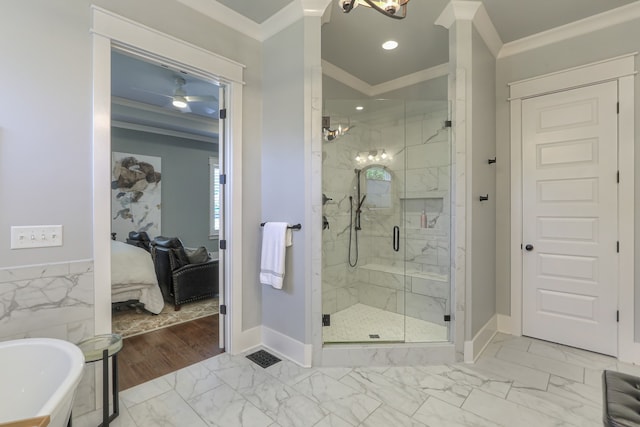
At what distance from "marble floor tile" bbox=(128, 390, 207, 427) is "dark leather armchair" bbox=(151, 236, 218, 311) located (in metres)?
1.80

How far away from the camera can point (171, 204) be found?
5.77m

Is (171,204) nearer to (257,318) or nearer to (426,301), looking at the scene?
(257,318)

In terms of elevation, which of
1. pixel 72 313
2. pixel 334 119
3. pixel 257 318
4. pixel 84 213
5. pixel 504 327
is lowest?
pixel 504 327

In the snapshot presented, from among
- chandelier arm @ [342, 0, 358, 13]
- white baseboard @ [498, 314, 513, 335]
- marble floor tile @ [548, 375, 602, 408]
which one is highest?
chandelier arm @ [342, 0, 358, 13]

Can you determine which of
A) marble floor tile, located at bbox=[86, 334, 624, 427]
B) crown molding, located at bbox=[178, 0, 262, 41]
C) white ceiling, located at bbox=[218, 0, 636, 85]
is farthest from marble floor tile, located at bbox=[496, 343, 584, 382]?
crown molding, located at bbox=[178, 0, 262, 41]

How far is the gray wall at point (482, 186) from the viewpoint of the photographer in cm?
259

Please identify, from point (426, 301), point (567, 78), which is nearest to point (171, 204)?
point (426, 301)

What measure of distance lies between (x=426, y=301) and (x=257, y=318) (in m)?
1.81

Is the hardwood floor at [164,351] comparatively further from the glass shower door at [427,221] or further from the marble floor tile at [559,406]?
the marble floor tile at [559,406]

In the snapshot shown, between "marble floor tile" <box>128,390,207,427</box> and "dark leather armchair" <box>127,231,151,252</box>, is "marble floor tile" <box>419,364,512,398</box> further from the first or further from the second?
"dark leather armchair" <box>127,231,151,252</box>

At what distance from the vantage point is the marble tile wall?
1606mm

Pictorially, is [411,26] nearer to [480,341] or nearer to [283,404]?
[480,341]

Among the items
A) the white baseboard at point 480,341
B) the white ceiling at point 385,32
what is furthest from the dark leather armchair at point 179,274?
the white baseboard at point 480,341

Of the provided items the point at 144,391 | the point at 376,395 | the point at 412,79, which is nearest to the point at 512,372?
the point at 376,395
